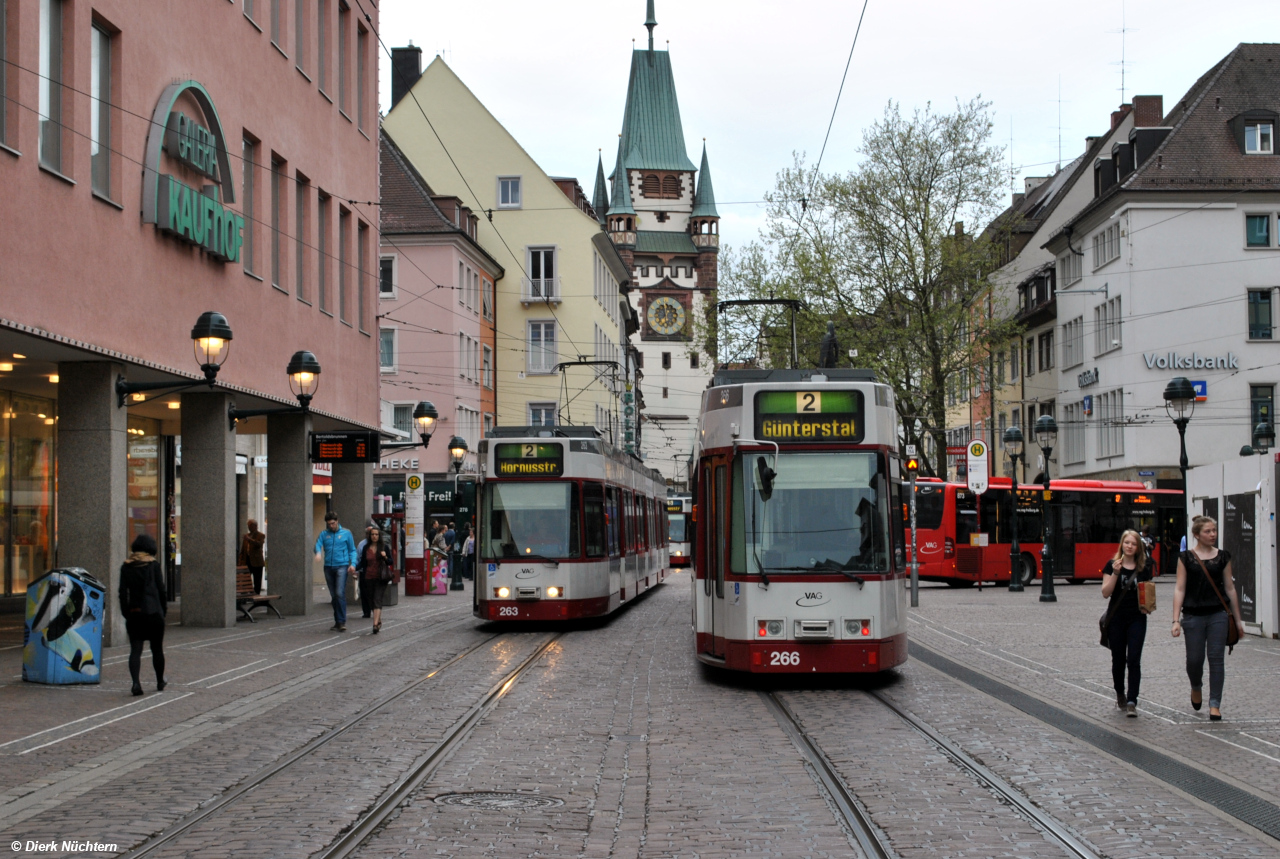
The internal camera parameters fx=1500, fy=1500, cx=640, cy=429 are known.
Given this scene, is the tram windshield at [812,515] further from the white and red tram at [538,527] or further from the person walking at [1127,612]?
the white and red tram at [538,527]

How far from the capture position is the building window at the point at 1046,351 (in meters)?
61.8

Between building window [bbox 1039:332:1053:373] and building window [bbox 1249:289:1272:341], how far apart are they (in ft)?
37.8

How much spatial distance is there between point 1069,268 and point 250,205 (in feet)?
134

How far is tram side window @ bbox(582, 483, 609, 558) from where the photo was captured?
23.0 m

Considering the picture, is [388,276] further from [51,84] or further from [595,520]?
[51,84]

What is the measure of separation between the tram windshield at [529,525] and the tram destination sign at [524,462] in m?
0.25

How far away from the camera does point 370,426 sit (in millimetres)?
33469

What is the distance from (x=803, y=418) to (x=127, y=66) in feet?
35.9

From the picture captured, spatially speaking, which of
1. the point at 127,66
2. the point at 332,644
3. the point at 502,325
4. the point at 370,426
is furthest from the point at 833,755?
the point at 502,325

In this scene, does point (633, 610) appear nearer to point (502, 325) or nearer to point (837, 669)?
point (837, 669)

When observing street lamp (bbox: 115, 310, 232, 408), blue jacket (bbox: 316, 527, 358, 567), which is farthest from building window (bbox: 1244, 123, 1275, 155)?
street lamp (bbox: 115, 310, 232, 408)

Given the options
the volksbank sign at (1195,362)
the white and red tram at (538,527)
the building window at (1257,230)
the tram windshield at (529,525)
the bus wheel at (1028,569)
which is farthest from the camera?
the building window at (1257,230)

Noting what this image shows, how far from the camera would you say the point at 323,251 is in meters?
30.1

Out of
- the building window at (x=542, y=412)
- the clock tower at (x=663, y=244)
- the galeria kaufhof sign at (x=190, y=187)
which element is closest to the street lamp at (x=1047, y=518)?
the galeria kaufhof sign at (x=190, y=187)
